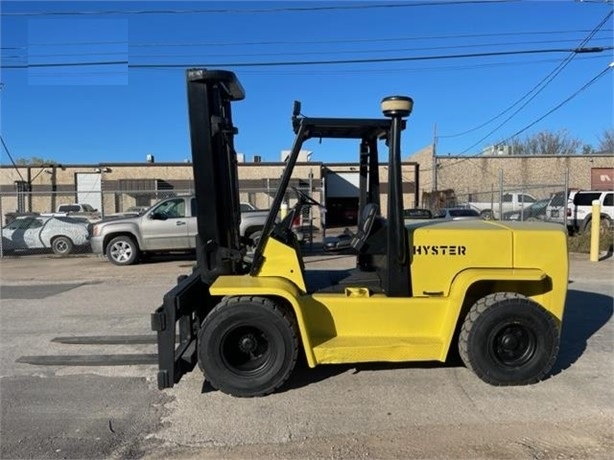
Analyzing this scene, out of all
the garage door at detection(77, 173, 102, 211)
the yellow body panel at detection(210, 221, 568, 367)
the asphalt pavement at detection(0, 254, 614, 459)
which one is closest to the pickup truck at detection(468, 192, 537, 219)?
the asphalt pavement at detection(0, 254, 614, 459)

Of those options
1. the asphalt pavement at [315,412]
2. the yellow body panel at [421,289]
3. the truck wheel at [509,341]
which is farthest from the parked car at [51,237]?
the truck wheel at [509,341]

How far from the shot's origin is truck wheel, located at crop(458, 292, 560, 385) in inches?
195

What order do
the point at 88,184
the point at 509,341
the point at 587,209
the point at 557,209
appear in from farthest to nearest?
the point at 88,184 → the point at 587,209 → the point at 557,209 → the point at 509,341

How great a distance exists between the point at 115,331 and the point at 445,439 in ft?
15.8

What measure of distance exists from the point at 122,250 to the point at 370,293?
11.3m

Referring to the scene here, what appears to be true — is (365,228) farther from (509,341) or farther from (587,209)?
(587,209)

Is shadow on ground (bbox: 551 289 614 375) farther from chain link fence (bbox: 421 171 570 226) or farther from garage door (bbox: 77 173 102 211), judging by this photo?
garage door (bbox: 77 173 102 211)

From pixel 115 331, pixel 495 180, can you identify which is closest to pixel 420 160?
pixel 495 180

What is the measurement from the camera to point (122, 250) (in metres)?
15.0

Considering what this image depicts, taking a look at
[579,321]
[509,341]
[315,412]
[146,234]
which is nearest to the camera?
[315,412]

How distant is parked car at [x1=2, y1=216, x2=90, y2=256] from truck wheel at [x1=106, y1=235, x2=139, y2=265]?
11.2ft

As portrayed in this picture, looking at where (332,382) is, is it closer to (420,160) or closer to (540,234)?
(540,234)

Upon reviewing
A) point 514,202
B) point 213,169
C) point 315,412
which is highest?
point 213,169

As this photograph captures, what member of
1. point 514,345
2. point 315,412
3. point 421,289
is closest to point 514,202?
point 514,345
